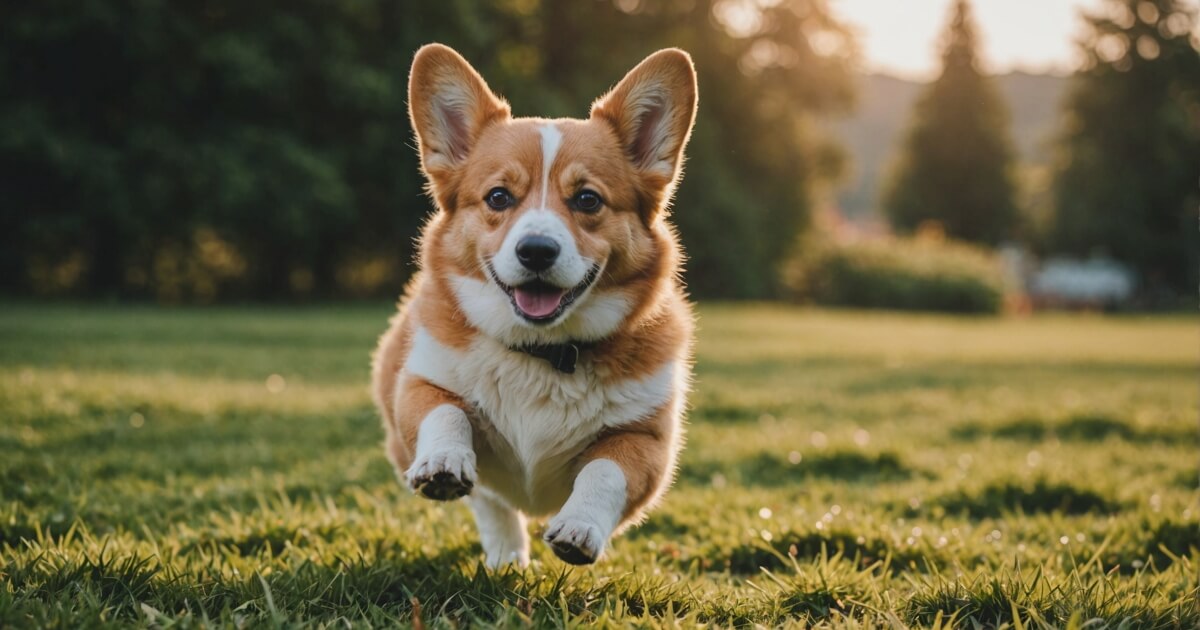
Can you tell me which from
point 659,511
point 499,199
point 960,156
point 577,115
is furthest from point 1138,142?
point 499,199

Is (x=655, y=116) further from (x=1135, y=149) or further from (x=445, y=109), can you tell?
(x=1135, y=149)

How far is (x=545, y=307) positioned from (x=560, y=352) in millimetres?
182

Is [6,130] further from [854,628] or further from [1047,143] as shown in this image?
[1047,143]

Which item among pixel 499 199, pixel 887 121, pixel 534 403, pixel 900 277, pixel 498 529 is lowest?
pixel 900 277

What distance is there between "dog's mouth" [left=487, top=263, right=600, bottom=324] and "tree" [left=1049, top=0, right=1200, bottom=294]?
46723 mm

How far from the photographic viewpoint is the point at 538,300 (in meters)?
3.30

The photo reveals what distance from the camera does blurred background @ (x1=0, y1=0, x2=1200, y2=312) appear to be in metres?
20.2

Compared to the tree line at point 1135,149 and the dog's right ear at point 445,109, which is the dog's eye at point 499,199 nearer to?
the dog's right ear at point 445,109

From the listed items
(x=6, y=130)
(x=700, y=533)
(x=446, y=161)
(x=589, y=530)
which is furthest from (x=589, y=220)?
(x=6, y=130)

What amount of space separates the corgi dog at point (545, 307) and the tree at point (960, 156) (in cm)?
5384

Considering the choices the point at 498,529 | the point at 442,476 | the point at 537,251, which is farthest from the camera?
the point at 498,529

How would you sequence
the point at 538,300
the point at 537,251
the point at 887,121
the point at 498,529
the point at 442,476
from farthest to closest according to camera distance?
the point at 887,121, the point at 498,529, the point at 538,300, the point at 537,251, the point at 442,476

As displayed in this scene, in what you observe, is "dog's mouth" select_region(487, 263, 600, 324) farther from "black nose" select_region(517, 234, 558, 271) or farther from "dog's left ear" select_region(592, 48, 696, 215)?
"dog's left ear" select_region(592, 48, 696, 215)

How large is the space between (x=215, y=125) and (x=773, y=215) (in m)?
20.6
